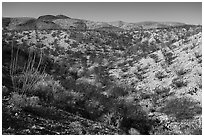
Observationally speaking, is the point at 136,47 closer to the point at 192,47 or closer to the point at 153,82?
the point at 192,47

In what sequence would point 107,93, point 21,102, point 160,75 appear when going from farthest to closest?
1. point 160,75
2. point 107,93
3. point 21,102

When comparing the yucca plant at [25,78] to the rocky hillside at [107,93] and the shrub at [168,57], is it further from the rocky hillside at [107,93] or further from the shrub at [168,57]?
the shrub at [168,57]

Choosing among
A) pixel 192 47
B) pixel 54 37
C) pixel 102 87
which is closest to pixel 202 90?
pixel 102 87

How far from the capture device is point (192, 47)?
20547 millimetres

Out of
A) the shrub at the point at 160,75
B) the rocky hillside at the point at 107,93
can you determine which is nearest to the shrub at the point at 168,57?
the rocky hillside at the point at 107,93

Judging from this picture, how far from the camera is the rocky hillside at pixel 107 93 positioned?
9584mm

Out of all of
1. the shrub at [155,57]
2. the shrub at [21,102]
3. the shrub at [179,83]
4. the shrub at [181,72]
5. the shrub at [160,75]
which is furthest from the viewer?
the shrub at [155,57]

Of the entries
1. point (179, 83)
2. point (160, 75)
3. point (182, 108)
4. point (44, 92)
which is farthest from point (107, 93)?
point (182, 108)

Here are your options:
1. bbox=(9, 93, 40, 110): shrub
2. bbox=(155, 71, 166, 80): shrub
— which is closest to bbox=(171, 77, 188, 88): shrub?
bbox=(155, 71, 166, 80): shrub

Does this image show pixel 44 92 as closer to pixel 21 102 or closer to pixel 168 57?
pixel 21 102

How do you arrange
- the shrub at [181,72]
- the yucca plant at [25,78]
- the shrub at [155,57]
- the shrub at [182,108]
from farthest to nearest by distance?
the shrub at [155,57]
the shrub at [181,72]
the shrub at [182,108]
the yucca plant at [25,78]

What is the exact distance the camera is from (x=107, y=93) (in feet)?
49.1

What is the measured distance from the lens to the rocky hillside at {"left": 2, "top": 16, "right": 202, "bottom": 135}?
958 centimetres

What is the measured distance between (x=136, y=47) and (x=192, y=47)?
8417 mm
